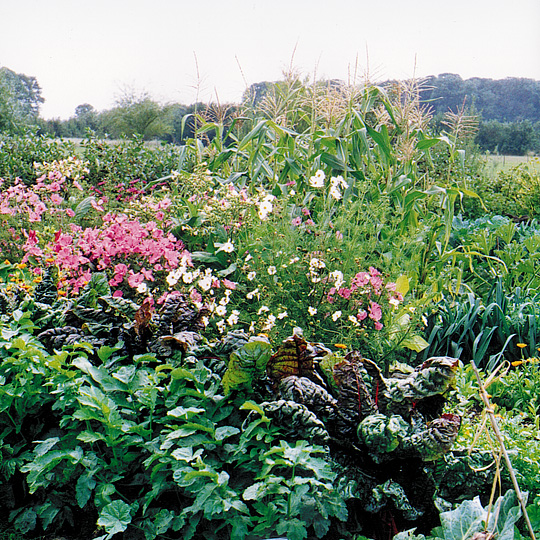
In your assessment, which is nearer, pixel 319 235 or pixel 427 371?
pixel 427 371

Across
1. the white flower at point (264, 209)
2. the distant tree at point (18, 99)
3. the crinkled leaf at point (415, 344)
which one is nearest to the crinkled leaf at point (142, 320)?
the white flower at point (264, 209)

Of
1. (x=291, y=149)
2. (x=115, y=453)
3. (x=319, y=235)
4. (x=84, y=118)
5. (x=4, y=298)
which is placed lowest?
(x=115, y=453)

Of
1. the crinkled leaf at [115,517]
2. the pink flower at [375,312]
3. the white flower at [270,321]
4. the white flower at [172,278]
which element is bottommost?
the crinkled leaf at [115,517]

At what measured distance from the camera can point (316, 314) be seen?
2943 millimetres

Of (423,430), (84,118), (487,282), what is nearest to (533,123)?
(84,118)

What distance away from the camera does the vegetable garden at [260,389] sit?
6.02 feet

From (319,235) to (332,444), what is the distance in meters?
1.43

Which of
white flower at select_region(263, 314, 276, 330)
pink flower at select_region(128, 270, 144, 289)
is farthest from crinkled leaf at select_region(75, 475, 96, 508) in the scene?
pink flower at select_region(128, 270, 144, 289)

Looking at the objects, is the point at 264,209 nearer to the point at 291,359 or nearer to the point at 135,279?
the point at 135,279

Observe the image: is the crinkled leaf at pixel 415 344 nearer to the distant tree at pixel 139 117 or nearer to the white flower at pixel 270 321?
the white flower at pixel 270 321

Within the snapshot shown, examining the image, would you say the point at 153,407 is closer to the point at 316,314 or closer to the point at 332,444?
the point at 332,444

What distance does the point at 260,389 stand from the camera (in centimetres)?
222

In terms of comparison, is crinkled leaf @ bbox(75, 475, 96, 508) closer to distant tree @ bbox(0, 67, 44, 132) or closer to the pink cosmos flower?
the pink cosmos flower

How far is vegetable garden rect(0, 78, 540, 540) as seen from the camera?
72.2 inches
